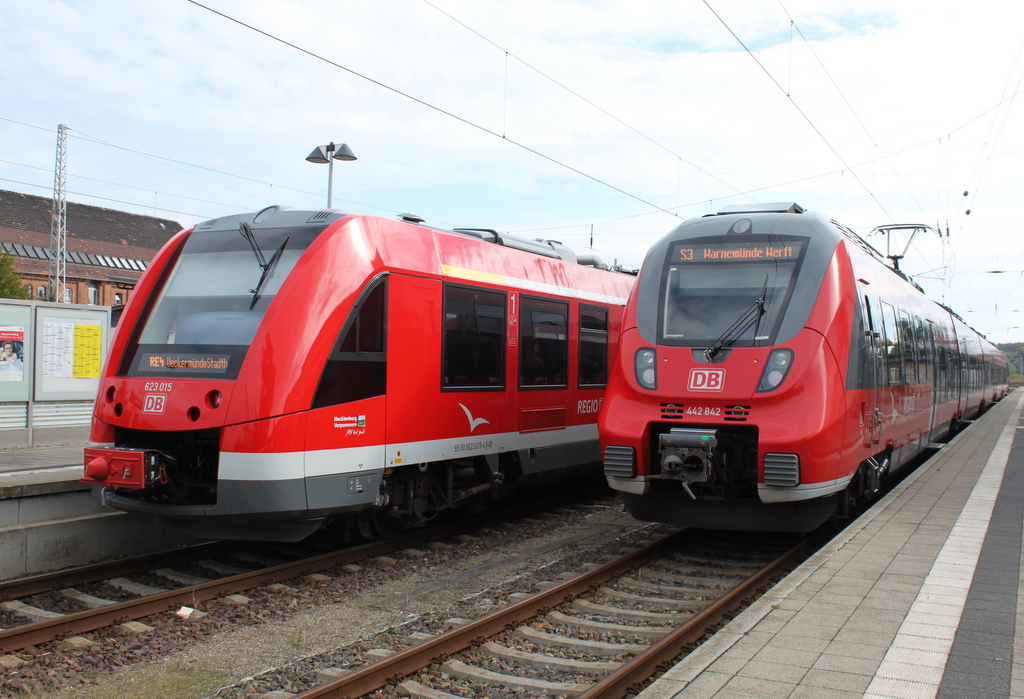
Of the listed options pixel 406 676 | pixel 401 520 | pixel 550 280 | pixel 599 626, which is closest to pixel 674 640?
pixel 599 626

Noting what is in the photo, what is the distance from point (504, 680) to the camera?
5180mm

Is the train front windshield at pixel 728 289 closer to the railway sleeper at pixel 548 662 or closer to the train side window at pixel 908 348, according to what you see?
the railway sleeper at pixel 548 662

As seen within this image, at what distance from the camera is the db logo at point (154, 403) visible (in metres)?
7.17

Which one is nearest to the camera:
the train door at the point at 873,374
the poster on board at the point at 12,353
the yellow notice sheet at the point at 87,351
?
the train door at the point at 873,374

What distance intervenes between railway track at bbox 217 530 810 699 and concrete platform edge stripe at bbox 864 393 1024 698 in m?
1.33

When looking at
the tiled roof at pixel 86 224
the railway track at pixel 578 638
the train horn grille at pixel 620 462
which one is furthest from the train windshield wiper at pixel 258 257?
the tiled roof at pixel 86 224

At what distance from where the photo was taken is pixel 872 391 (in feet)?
29.1

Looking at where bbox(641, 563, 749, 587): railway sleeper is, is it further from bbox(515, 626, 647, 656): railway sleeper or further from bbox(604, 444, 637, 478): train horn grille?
bbox(515, 626, 647, 656): railway sleeper

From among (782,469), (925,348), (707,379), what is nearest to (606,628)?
(782,469)

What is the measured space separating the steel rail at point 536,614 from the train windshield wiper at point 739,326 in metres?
1.97

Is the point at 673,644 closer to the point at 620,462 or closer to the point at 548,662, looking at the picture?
the point at 548,662

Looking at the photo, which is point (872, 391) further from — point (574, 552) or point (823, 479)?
point (574, 552)

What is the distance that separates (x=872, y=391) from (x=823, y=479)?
1887 mm

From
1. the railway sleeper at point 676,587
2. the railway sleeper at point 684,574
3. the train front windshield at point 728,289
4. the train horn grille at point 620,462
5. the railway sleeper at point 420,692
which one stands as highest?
the train front windshield at point 728,289
